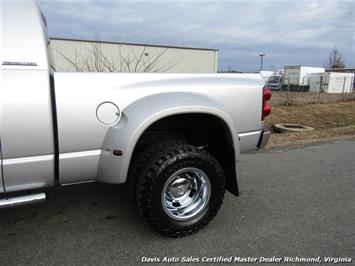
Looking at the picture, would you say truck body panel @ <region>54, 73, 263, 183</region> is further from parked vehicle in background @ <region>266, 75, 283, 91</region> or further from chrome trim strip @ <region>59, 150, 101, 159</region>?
parked vehicle in background @ <region>266, 75, 283, 91</region>

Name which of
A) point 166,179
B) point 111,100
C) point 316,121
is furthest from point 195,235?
point 316,121

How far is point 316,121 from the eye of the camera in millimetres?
12438

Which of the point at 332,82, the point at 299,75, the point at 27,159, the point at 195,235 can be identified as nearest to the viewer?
the point at 27,159

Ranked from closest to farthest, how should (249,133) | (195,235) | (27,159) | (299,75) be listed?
(27,159) < (195,235) < (249,133) < (299,75)

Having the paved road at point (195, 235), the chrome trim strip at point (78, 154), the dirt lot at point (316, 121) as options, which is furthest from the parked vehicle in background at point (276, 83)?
the chrome trim strip at point (78, 154)

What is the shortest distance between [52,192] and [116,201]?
0.89m

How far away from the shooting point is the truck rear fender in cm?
278

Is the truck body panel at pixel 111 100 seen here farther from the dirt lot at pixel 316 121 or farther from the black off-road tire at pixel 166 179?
the dirt lot at pixel 316 121

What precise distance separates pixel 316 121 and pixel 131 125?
437 inches

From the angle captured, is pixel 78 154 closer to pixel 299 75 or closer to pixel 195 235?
pixel 195 235

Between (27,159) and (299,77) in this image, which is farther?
(299,77)

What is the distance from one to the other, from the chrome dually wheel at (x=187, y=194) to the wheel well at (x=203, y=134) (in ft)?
1.20

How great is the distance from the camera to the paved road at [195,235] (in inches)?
114

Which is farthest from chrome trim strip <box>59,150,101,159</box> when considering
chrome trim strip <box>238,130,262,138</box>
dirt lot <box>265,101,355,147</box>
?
dirt lot <box>265,101,355,147</box>
